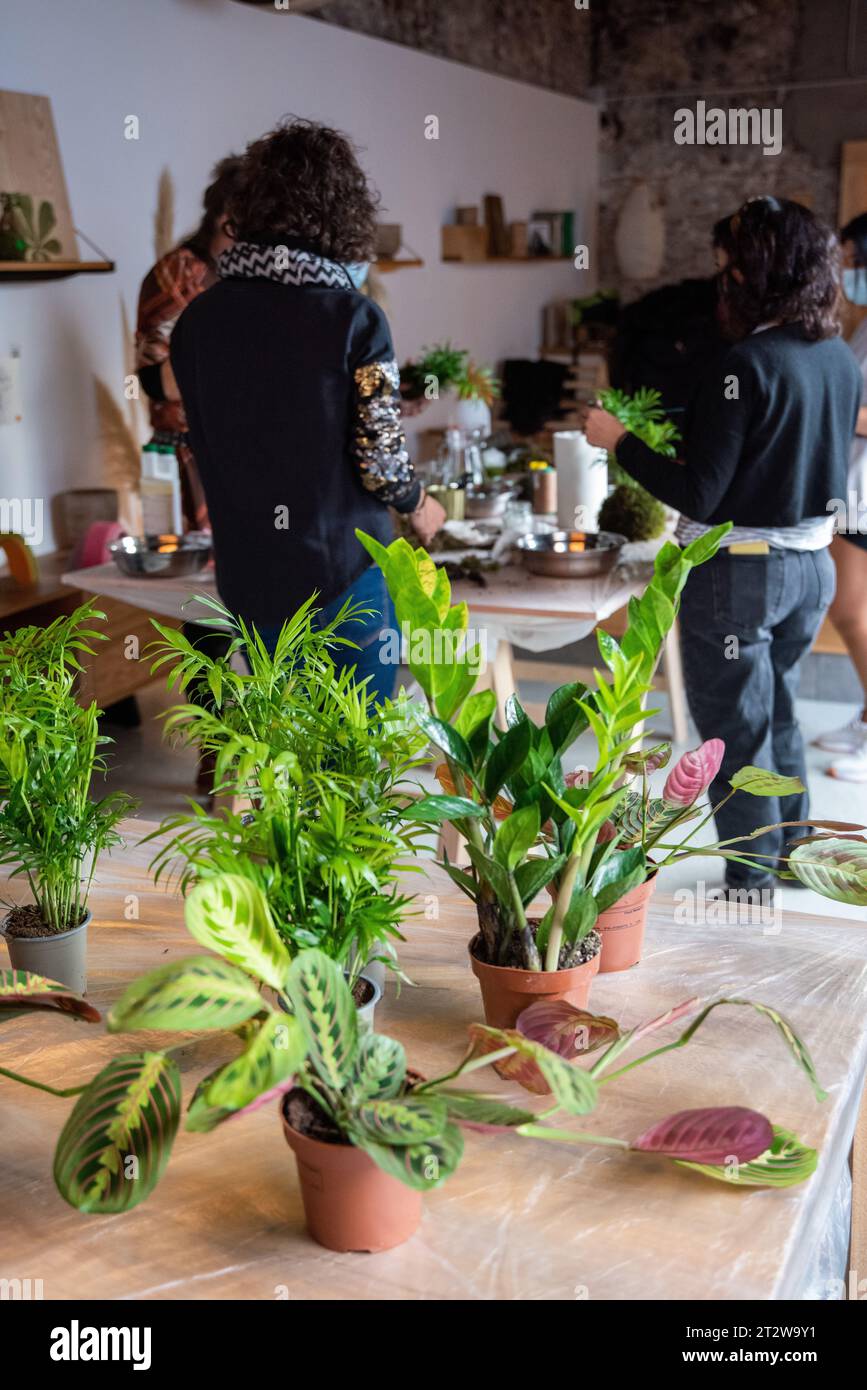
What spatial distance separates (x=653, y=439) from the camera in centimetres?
352

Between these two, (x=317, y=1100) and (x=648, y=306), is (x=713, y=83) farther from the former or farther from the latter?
(x=317, y=1100)

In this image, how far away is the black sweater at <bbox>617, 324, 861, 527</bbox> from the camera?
279 centimetres

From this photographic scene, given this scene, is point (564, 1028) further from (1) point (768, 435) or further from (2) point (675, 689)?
(2) point (675, 689)

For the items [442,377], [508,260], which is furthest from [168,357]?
[508,260]

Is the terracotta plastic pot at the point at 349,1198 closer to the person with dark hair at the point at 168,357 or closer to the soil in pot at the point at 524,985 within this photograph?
the soil in pot at the point at 524,985

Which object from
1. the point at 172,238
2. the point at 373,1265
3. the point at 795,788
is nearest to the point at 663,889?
the point at 795,788

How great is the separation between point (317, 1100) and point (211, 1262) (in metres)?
0.16

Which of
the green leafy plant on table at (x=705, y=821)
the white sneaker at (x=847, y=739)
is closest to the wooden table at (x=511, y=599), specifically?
the white sneaker at (x=847, y=739)

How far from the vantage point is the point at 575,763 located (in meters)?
4.58

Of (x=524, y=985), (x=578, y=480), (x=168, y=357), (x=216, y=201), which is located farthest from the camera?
(x=168, y=357)

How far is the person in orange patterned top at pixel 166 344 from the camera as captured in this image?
3.98 m

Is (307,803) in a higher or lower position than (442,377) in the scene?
lower

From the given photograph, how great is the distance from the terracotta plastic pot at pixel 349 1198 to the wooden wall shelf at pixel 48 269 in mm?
3413

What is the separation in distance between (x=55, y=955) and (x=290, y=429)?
156cm
